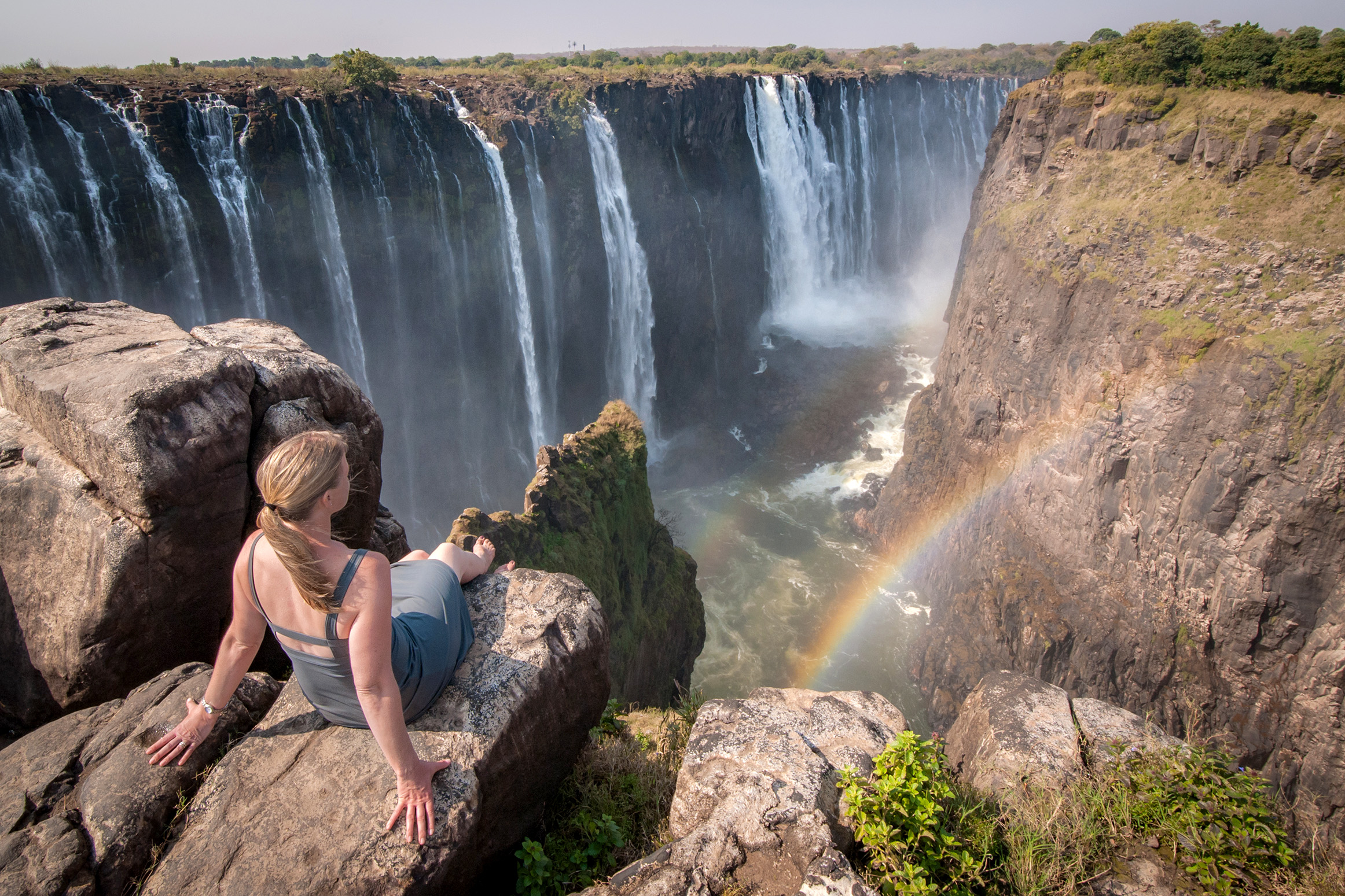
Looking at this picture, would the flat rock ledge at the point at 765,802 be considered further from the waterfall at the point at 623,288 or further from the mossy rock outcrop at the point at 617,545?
the waterfall at the point at 623,288

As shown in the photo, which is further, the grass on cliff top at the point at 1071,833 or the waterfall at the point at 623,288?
the waterfall at the point at 623,288

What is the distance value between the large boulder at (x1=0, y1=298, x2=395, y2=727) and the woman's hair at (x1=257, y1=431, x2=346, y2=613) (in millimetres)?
2064

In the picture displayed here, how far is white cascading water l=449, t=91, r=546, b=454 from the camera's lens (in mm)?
24703

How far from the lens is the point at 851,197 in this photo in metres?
40.2

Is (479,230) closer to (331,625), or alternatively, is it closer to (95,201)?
(95,201)

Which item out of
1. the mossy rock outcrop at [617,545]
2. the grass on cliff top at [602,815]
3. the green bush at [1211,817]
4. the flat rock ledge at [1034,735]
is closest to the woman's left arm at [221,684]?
the grass on cliff top at [602,815]

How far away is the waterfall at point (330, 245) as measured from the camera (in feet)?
68.9

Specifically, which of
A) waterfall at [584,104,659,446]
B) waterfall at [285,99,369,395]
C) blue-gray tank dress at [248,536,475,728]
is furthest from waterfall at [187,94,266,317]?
blue-gray tank dress at [248,536,475,728]

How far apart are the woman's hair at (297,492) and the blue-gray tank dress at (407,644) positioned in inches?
6.2

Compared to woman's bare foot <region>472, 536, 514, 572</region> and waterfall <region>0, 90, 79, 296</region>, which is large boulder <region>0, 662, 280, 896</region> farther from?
waterfall <region>0, 90, 79, 296</region>

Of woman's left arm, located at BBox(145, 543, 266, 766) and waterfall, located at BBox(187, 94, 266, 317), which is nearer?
woman's left arm, located at BBox(145, 543, 266, 766)

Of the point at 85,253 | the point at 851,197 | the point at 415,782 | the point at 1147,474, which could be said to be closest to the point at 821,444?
the point at 1147,474

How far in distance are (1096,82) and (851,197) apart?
20.1m

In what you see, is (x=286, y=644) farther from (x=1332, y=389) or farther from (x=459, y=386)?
(x=459, y=386)
